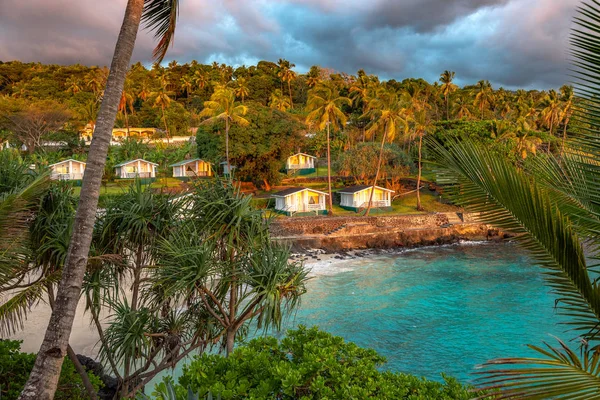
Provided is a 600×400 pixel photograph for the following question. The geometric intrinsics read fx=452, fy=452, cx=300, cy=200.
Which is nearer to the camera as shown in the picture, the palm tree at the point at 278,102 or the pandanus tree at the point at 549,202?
the pandanus tree at the point at 549,202

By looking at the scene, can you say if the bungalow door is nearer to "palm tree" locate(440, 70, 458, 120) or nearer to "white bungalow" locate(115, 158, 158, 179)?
"white bungalow" locate(115, 158, 158, 179)

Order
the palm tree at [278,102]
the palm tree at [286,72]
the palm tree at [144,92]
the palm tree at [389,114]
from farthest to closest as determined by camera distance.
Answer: the palm tree at [286,72] → the palm tree at [144,92] → the palm tree at [278,102] → the palm tree at [389,114]

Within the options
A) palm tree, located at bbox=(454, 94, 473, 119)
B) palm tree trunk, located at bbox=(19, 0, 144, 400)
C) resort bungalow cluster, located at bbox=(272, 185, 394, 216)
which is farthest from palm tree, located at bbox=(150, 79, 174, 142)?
palm tree trunk, located at bbox=(19, 0, 144, 400)

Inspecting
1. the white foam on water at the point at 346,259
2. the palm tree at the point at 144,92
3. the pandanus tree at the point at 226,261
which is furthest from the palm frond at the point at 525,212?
the palm tree at the point at 144,92

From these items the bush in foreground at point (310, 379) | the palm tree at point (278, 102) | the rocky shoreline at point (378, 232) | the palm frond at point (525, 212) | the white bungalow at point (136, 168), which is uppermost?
the palm tree at point (278, 102)

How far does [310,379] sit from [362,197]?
36026 millimetres

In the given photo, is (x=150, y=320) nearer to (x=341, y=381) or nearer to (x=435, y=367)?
(x=341, y=381)

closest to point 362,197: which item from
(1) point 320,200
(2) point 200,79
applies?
(1) point 320,200

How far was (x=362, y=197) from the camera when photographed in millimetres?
41812

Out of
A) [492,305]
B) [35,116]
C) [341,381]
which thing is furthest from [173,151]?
[341,381]

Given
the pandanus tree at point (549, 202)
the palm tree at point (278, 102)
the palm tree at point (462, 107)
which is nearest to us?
the pandanus tree at point (549, 202)

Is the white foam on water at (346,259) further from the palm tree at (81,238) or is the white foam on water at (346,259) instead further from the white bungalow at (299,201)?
the palm tree at (81,238)

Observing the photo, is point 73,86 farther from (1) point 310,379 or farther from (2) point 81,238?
(1) point 310,379

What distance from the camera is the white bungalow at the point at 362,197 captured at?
1630 inches
